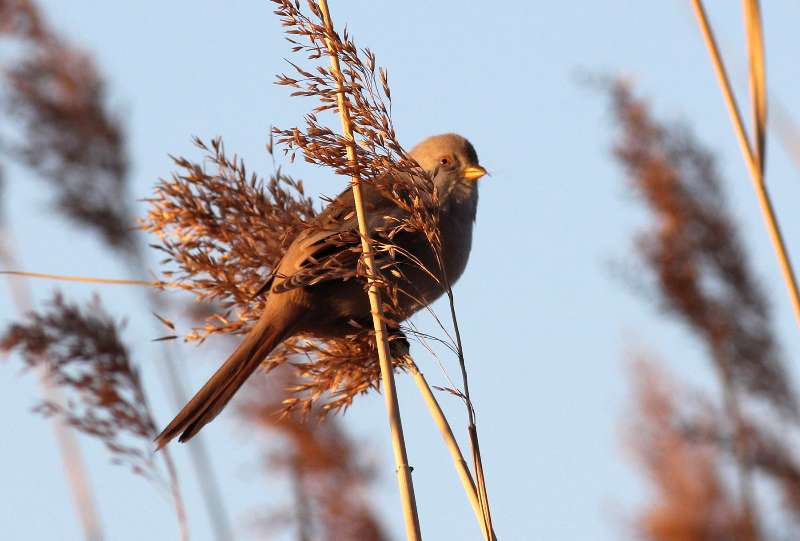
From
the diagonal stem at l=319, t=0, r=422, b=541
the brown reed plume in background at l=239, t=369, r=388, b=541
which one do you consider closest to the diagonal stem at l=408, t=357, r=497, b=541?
the diagonal stem at l=319, t=0, r=422, b=541

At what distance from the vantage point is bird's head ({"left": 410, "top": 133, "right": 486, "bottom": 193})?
4.38m

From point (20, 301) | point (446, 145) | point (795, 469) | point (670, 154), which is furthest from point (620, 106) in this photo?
point (20, 301)

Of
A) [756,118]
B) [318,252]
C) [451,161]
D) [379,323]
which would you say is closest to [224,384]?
[318,252]

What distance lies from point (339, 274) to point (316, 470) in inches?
75.2

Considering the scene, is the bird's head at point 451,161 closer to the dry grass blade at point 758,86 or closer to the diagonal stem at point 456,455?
the diagonal stem at point 456,455

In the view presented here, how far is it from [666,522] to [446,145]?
187 cm

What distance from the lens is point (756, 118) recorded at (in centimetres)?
211

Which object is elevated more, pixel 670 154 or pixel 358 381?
pixel 670 154

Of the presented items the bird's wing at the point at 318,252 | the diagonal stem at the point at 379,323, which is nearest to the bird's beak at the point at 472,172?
the bird's wing at the point at 318,252

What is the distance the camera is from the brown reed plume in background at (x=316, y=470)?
412 centimetres

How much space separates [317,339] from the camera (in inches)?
127

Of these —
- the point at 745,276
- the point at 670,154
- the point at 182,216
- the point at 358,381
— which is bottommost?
the point at 358,381

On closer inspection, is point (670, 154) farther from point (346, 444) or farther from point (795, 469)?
point (346, 444)

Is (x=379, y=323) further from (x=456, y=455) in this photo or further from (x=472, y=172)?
(x=472, y=172)
